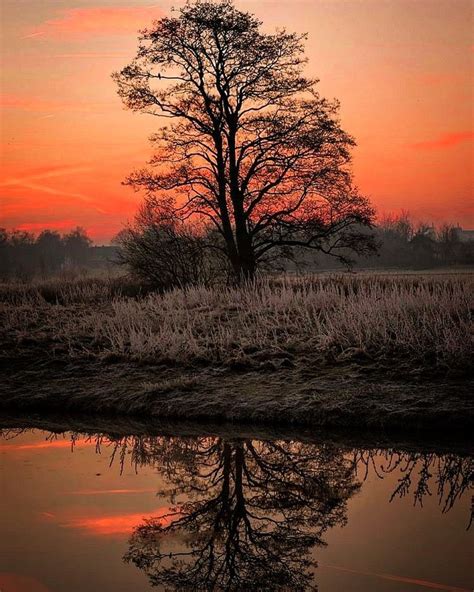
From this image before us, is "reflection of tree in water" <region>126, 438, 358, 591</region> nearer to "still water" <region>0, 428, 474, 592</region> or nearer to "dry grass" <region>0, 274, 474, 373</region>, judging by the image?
"still water" <region>0, 428, 474, 592</region>

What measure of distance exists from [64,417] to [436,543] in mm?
8402

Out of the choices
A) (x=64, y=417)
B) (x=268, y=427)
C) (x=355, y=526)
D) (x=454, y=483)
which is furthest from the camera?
(x=64, y=417)

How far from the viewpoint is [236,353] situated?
16109mm

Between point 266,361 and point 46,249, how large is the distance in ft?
316

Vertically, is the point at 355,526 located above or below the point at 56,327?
below

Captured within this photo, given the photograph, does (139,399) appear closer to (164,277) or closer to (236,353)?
(236,353)

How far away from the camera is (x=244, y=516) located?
8297 millimetres

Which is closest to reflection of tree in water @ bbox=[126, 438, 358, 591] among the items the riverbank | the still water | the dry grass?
the still water

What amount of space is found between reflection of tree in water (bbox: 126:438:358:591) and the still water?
0.02 metres

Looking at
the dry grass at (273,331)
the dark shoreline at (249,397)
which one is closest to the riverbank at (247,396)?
the dark shoreline at (249,397)

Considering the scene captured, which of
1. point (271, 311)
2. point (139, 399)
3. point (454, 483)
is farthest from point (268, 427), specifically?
point (271, 311)

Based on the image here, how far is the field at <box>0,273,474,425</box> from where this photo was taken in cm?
1275

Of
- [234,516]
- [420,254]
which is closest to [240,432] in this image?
[234,516]

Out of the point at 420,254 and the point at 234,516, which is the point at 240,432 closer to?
the point at 234,516
